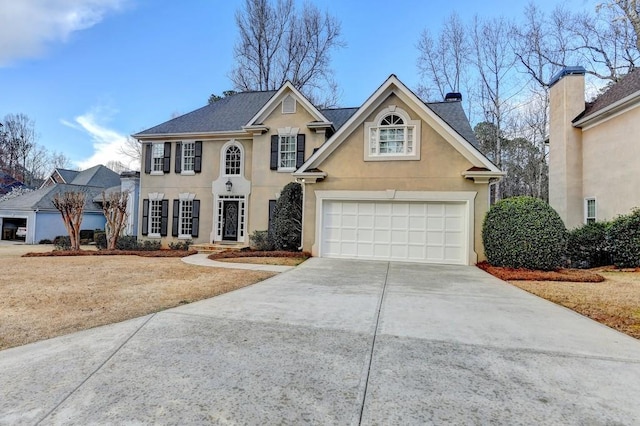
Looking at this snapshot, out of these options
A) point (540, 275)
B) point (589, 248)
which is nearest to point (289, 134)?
point (540, 275)

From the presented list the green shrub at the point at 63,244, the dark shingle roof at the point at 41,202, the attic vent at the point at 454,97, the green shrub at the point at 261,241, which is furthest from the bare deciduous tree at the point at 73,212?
the attic vent at the point at 454,97

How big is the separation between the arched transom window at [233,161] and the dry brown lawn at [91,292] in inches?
277

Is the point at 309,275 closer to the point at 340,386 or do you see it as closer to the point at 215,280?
the point at 215,280

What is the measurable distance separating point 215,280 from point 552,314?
647 cm

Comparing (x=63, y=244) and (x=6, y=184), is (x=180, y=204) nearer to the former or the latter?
(x=63, y=244)

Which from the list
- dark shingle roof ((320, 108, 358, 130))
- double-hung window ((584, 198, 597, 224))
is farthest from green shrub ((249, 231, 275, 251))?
double-hung window ((584, 198, 597, 224))

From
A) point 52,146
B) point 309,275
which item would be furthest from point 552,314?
point 52,146

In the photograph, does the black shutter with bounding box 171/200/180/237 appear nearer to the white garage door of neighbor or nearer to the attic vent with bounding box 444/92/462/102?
the white garage door of neighbor

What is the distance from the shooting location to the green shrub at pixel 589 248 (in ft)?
36.8

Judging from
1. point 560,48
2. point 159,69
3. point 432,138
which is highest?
point 560,48

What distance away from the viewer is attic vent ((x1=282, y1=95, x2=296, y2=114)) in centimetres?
1527

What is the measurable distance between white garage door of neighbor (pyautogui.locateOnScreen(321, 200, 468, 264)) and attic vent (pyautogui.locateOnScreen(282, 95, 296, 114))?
5.60 m

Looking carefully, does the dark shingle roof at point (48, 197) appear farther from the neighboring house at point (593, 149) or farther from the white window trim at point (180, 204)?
the neighboring house at point (593, 149)

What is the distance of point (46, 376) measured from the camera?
9.86ft
